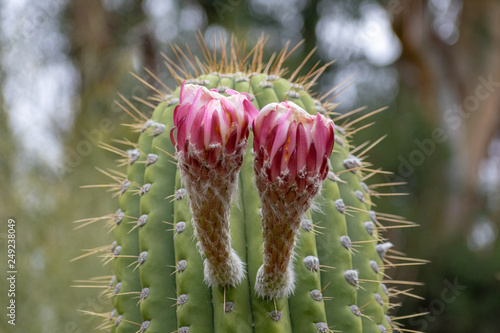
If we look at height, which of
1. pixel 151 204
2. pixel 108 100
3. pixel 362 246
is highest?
pixel 108 100

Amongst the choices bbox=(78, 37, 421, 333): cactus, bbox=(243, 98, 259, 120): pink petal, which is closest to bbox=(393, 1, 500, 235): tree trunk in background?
bbox=(78, 37, 421, 333): cactus

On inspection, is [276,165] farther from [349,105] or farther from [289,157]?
[349,105]

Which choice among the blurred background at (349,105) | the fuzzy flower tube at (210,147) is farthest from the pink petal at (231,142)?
the blurred background at (349,105)

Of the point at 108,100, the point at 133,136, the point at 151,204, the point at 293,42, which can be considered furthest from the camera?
the point at 293,42

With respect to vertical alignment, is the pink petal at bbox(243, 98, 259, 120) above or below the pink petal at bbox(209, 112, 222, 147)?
above

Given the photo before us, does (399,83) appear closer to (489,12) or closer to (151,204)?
(489,12)

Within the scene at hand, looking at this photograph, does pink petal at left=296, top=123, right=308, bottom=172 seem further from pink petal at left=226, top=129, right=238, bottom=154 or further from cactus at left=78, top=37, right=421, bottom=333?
pink petal at left=226, top=129, right=238, bottom=154

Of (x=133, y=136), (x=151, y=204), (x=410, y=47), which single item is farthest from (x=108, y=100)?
(x=151, y=204)
